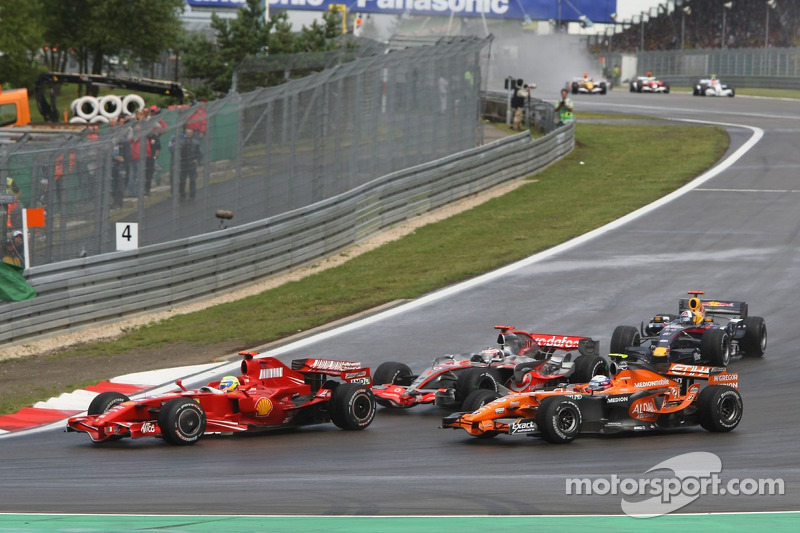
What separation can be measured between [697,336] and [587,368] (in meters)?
2.54

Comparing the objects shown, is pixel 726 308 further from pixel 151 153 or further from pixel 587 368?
pixel 151 153

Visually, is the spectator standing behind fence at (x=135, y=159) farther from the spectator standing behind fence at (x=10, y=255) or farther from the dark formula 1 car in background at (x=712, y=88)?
the dark formula 1 car in background at (x=712, y=88)

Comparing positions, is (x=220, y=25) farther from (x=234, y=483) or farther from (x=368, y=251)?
(x=234, y=483)

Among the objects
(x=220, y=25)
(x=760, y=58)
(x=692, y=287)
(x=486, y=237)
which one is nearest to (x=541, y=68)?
(x=760, y=58)

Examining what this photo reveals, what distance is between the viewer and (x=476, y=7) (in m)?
73.9

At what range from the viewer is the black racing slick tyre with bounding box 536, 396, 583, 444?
10891 mm

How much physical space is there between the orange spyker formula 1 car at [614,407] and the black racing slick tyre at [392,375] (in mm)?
1519

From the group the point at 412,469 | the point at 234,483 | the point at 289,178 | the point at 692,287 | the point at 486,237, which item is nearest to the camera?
the point at 234,483

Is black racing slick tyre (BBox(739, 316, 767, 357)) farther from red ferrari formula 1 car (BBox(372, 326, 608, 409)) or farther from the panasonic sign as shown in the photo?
the panasonic sign

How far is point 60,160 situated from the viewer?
17.9 m

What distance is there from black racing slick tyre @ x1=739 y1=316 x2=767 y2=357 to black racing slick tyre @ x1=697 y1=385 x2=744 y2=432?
359cm

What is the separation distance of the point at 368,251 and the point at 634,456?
14561mm

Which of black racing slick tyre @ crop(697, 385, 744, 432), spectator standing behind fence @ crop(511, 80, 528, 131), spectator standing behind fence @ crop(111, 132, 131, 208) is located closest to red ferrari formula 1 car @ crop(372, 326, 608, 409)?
black racing slick tyre @ crop(697, 385, 744, 432)

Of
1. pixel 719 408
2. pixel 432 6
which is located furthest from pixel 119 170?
pixel 432 6
